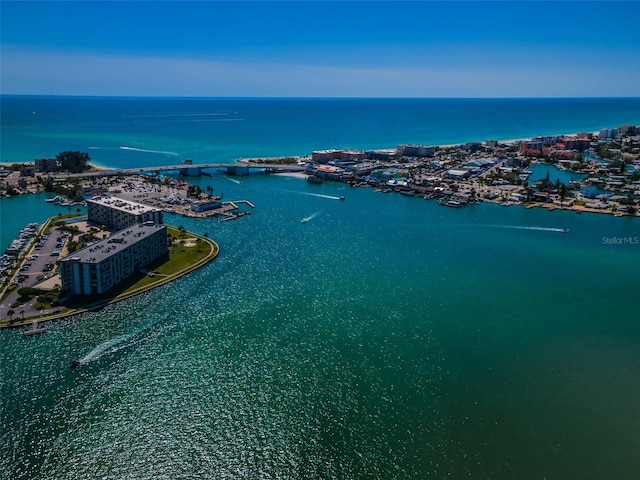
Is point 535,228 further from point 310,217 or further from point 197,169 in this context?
point 197,169

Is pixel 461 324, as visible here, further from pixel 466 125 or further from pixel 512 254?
pixel 466 125

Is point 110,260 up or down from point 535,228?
up

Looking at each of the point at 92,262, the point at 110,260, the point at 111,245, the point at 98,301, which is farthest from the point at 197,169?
the point at 98,301

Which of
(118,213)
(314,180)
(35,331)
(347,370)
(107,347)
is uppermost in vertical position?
(314,180)

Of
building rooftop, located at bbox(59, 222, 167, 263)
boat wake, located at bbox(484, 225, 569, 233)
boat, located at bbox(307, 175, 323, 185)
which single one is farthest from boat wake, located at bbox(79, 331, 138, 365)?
boat, located at bbox(307, 175, 323, 185)

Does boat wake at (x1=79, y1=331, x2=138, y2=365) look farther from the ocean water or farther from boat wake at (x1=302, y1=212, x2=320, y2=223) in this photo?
boat wake at (x1=302, y1=212, x2=320, y2=223)

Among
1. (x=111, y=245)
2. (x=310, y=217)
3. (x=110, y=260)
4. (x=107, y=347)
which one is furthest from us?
(x=310, y=217)

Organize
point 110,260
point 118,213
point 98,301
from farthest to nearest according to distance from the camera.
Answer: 1. point 118,213
2. point 110,260
3. point 98,301
